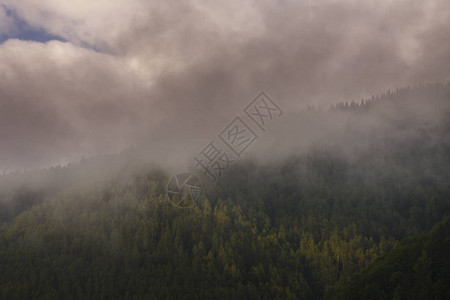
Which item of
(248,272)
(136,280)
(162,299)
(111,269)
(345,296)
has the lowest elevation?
(345,296)

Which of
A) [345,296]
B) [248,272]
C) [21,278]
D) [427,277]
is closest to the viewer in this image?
[427,277]

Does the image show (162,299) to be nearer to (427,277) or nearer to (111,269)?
(111,269)

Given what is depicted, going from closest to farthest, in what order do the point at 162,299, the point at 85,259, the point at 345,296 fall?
1. the point at 345,296
2. the point at 162,299
3. the point at 85,259

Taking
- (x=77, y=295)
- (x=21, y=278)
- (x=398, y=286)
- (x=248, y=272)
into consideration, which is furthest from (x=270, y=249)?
(x=21, y=278)

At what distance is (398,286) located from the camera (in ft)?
398

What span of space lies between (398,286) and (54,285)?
516 feet

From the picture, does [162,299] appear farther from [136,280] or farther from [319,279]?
[319,279]

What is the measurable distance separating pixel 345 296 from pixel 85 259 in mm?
145097

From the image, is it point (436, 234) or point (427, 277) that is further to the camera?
point (436, 234)

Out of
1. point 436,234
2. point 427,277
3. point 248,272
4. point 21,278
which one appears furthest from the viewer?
point 248,272

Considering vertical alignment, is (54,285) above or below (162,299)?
above

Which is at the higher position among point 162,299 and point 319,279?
point 162,299

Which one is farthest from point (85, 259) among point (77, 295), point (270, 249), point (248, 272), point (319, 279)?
point (319, 279)

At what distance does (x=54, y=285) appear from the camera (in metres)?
168
